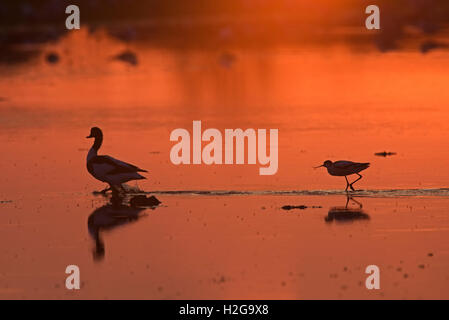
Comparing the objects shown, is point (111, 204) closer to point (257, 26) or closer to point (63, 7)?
point (257, 26)

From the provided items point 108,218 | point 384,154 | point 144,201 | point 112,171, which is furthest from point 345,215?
point 384,154

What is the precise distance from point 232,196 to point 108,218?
241 cm

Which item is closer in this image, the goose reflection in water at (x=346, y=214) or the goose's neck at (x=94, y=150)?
the goose reflection in water at (x=346, y=214)

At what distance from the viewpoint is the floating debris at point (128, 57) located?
4770cm

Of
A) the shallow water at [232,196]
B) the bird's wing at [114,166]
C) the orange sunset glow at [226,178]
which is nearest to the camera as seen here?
the shallow water at [232,196]

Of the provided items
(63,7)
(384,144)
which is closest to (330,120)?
(384,144)

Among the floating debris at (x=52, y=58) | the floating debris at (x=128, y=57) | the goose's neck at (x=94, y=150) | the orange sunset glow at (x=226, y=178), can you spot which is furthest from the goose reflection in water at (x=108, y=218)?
the floating debris at (x=52, y=58)

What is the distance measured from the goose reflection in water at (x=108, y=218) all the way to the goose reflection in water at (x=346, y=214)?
2.93 meters

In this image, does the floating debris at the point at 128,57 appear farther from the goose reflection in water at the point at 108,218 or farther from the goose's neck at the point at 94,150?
the goose reflection in water at the point at 108,218

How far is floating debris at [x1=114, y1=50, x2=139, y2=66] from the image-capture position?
156ft

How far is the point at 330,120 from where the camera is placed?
30.1 m

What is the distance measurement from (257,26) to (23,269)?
5597 centimetres

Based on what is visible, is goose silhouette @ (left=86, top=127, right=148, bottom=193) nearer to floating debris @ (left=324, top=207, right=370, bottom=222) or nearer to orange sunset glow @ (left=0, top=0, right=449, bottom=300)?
orange sunset glow @ (left=0, top=0, right=449, bottom=300)

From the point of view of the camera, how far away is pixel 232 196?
20.5 meters
